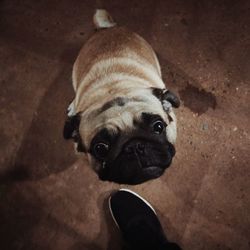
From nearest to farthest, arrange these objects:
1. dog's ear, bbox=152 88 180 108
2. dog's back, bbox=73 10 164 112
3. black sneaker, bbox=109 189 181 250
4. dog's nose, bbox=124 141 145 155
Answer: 1. dog's nose, bbox=124 141 145 155
2. dog's ear, bbox=152 88 180 108
3. dog's back, bbox=73 10 164 112
4. black sneaker, bbox=109 189 181 250

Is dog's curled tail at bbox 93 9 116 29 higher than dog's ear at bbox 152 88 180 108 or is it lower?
lower

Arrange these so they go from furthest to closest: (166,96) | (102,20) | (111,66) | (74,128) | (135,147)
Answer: (102,20) < (111,66) < (74,128) < (166,96) < (135,147)

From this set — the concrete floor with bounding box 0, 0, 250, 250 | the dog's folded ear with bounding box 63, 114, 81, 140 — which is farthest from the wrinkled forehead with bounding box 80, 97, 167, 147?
the concrete floor with bounding box 0, 0, 250, 250

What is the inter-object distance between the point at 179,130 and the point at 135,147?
1094 millimetres

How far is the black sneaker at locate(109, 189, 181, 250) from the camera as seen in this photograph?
3.51m

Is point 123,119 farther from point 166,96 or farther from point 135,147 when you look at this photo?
point 166,96

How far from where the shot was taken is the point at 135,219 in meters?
3.63

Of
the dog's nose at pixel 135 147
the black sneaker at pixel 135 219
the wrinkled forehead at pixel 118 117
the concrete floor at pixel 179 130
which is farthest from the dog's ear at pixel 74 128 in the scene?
the black sneaker at pixel 135 219

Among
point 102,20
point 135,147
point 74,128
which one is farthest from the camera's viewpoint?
point 102,20

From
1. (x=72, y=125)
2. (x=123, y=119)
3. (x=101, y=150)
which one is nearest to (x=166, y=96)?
(x=123, y=119)

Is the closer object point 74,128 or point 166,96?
point 166,96

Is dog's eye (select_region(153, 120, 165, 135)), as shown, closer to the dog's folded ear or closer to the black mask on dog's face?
the black mask on dog's face

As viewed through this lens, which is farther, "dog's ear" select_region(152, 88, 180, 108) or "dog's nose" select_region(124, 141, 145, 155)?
"dog's ear" select_region(152, 88, 180, 108)

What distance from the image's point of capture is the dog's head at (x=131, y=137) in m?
2.63
